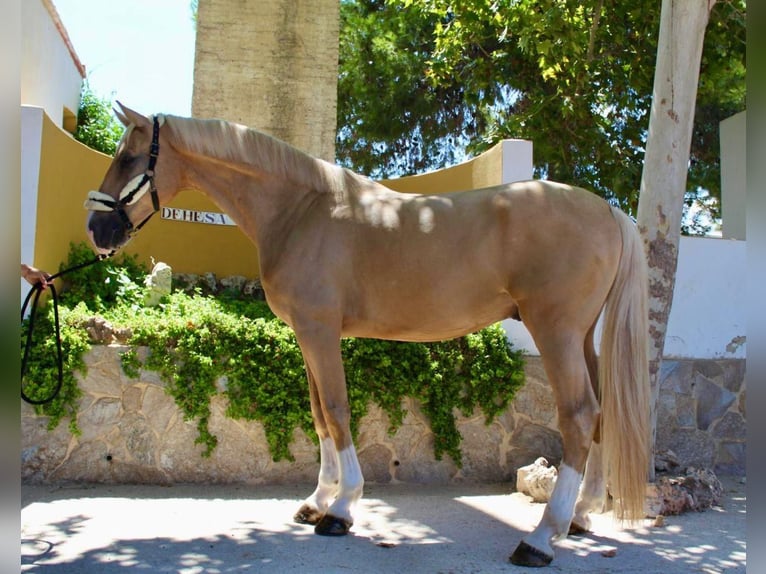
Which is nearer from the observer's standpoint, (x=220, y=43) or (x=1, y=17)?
(x=1, y=17)

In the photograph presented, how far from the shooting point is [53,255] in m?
6.36

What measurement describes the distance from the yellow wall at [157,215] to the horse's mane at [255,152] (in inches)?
93.5

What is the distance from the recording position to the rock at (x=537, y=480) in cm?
513

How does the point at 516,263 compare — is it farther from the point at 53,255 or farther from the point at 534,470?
the point at 53,255

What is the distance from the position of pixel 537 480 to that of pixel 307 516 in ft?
5.91

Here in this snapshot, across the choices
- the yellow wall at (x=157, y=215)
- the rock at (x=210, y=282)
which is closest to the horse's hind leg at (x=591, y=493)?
the yellow wall at (x=157, y=215)

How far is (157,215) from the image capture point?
7.76 meters

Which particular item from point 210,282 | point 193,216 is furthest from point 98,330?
point 193,216

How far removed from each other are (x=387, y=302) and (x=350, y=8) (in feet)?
40.5

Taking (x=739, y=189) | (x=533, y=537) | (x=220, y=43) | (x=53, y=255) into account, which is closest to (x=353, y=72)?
(x=220, y=43)

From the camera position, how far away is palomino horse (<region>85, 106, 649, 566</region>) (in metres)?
4.02

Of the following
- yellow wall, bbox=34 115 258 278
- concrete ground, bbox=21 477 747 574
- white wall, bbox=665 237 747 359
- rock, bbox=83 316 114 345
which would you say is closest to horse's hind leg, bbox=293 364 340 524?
concrete ground, bbox=21 477 747 574

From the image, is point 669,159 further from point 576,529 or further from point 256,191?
point 256,191

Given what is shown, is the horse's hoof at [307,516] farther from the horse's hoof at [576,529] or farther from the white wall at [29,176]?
the white wall at [29,176]
